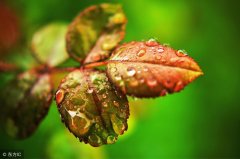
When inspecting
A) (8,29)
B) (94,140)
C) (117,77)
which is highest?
(117,77)

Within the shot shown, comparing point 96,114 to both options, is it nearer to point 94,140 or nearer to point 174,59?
point 94,140

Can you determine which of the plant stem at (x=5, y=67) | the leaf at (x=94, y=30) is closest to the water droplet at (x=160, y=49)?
the leaf at (x=94, y=30)

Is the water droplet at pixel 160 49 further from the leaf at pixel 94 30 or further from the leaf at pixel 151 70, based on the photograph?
the leaf at pixel 94 30

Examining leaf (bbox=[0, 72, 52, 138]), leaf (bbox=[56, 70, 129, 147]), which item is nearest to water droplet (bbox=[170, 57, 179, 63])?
leaf (bbox=[56, 70, 129, 147])

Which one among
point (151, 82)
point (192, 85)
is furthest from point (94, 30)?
point (192, 85)

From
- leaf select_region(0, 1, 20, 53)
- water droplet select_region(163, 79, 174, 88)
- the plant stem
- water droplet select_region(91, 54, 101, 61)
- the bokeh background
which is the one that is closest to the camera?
water droplet select_region(163, 79, 174, 88)

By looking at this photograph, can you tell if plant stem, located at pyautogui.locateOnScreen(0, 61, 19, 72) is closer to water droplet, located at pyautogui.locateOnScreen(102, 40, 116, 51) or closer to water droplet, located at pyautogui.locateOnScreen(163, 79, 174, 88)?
water droplet, located at pyautogui.locateOnScreen(102, 40, 116, 51)
